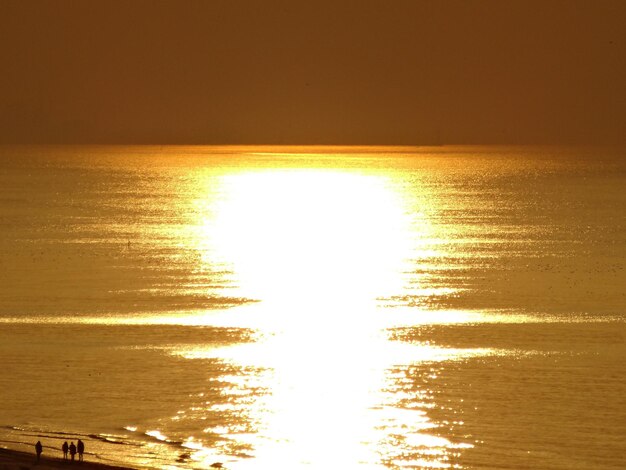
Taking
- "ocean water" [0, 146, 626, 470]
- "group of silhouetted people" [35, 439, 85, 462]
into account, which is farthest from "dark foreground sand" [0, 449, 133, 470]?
"ocean water" [0, 146, 626, 470]

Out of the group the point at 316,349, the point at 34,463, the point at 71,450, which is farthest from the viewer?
the point at 316,349

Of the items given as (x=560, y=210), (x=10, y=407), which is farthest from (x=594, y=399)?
(x=560, y=210)

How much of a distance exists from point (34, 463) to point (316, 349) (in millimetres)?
18134

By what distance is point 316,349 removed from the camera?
44.4 meters

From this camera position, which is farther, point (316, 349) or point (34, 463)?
point (316, 349)

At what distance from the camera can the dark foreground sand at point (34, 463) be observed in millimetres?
26953

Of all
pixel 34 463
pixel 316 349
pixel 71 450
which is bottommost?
pixel 34 463

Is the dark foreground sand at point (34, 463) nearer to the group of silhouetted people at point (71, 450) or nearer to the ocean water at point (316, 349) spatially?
the group of silhouetted people at point (71, 450)

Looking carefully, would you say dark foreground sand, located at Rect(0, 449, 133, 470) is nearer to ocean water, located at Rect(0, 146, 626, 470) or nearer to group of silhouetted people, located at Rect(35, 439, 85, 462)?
group of silhouetted people, located at Rect(35, 439, 85, 462)

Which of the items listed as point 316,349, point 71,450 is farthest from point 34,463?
point 316,349

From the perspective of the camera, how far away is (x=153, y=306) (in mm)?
54688

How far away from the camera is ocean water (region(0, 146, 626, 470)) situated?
107 ft

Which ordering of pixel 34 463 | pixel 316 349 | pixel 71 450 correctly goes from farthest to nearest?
pixel 316 349 → pixel 71 450 → pixel 34 463

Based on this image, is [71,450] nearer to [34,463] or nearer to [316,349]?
[34,463]
